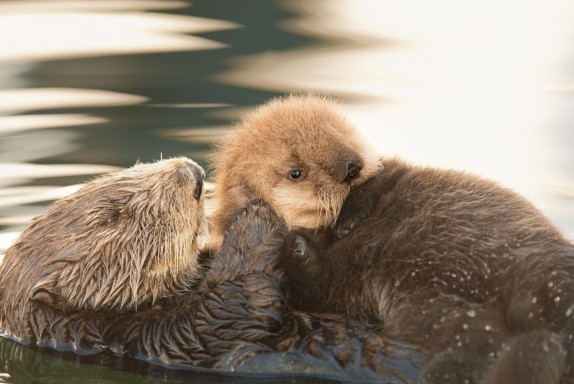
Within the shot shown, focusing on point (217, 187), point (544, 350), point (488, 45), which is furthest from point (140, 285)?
point (488, 45)

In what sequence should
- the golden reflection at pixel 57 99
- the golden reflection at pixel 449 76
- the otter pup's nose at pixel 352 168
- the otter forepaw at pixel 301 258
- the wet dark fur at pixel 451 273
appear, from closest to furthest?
1. the wet dark fur at pixel 451 273
2. the otter forepaw at pixel 301 258
3. the otter pup's nose at pixel 352 168
4. the golden reflection at pixel 449 76
5. the golden reflection at pixel 57 99

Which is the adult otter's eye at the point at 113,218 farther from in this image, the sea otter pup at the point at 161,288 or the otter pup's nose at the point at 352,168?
the otter pup's nose at the point at 352,168

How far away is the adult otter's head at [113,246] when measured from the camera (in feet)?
18.5

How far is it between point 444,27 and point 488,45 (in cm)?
89

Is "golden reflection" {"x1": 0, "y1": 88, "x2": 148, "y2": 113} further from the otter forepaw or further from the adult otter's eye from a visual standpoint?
the otter forepaw

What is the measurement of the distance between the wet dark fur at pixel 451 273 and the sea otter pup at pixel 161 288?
170 mm

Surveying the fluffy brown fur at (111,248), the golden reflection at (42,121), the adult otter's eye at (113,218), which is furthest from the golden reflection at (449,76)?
the adult otter's eye at (113,218)

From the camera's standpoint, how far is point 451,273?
16.5ft

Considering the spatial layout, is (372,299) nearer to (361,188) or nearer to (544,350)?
(361,188)

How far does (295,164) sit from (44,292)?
3.94 feet

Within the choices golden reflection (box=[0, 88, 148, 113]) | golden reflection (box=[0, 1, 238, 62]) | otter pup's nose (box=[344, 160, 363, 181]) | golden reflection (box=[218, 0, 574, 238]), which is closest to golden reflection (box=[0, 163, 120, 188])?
golden reflection (box=[0, 88, 148, 113])

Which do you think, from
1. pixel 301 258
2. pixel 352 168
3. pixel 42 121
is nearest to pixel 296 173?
pixel 352 168

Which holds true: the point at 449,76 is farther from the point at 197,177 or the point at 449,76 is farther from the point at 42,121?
the point at 197,177

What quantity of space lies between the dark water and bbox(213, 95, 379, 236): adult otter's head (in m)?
1.07
